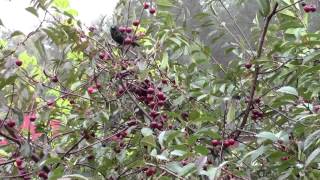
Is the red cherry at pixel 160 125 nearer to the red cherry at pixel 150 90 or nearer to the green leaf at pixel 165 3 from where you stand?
the red cherry at pixel 150 90

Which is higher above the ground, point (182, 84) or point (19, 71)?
point (19, 71)

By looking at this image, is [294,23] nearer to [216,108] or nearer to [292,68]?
[292,68]

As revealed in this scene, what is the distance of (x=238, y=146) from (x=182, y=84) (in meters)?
0.38

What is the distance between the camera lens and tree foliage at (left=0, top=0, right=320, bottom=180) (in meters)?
1.34

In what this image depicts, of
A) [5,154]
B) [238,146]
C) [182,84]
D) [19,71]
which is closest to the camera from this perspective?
[19,71]

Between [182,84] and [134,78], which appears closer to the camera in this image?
[134,78]

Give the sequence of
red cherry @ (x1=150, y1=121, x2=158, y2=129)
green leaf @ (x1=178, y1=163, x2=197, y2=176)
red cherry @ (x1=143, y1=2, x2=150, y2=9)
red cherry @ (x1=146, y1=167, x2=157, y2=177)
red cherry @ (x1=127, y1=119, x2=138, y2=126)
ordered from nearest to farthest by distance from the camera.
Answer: green leaf @ (x1=178, y1=163, x2=197, y2=176) → red cherry @ (x1=146, y1=167, x2=157, y2=177) → red cherry @ (x1=150, y1=121, x2=158, y2=129) → red cherry @ (x1=127, y1=119, x2=138, y2=126) → red cherry @ (x1=143, y1=2, x2=150, y2=9)

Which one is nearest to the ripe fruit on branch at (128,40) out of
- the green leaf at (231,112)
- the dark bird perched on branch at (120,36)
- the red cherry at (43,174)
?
the dark bird perched on branch at (120,36)

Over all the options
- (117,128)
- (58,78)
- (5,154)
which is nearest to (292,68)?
(117,128)

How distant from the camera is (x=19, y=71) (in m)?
1.37

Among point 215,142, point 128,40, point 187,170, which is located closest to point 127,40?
point 128,40

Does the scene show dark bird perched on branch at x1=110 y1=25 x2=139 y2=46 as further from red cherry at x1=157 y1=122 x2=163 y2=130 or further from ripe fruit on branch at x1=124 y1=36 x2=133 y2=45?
red cherry at x1=157 y1=122 x2=163 y2=130

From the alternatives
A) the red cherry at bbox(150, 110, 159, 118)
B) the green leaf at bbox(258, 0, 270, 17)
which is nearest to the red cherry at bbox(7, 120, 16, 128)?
the red cherry at bbox(150, 110, 159, 118)

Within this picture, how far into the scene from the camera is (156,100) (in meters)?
1.58
